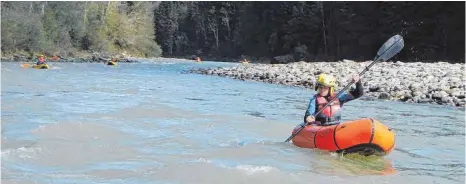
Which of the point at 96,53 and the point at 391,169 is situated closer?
the point at 391,169

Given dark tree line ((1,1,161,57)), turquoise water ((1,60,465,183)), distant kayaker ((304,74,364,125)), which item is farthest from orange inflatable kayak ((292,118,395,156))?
dark tree line ((1,1,161,57))

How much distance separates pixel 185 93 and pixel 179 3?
7306cm

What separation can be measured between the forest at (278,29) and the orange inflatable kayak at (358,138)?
25.1m

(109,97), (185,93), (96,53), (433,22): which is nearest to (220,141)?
(109,97)

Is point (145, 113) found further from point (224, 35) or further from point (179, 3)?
point (179, 3)

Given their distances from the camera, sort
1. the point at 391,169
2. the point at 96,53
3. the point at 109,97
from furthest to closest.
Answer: the point at 96,53 → the point at 109,97 → the point at 391,169

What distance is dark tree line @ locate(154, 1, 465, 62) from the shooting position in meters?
32.6

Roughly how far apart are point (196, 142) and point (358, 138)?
92.0 inches

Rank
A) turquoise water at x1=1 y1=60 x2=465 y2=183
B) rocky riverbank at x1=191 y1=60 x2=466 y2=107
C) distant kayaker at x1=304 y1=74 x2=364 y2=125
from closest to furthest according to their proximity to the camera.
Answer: turquoise water at x1=1 y1=60 x2=465 y2=183 → distant kayaker at x1=304 y1=74 x2=364 y2=125 → rocky riverbank at x1=191 y1=60 x2=466 y2=107

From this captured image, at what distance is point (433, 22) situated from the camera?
32938 mm

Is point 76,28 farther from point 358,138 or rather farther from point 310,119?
point 358,138

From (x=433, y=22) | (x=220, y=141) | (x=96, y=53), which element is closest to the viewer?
(x=220, y=141)

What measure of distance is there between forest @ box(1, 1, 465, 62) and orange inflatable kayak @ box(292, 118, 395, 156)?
25082mm

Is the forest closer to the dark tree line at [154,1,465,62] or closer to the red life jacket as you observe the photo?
the dark tree line at [154,1,465,62]
